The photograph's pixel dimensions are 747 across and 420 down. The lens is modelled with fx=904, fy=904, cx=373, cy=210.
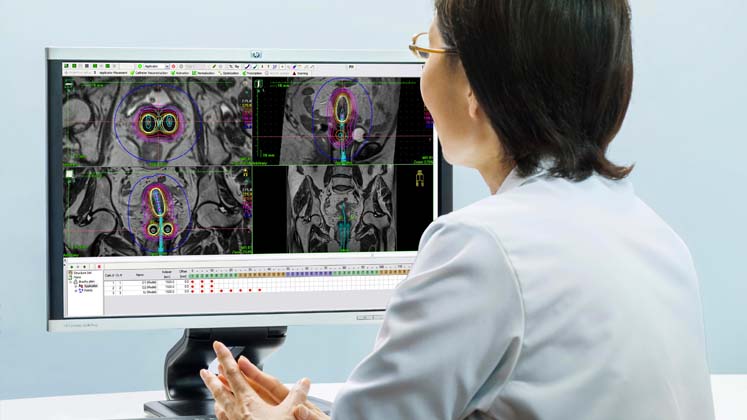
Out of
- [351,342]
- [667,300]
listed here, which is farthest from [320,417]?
[351,342]

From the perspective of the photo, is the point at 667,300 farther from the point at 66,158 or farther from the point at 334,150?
the point at 66,158

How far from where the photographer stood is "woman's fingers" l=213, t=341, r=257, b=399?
3.33 ft

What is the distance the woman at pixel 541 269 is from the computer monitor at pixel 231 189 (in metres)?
0.56

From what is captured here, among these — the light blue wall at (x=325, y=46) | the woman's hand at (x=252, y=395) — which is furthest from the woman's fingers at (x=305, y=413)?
the light blue wall at (x=325, y=46)

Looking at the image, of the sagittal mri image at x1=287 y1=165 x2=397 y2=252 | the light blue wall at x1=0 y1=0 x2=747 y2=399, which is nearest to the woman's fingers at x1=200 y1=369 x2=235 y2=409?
the sagittal mri image at x1=287 y1=165 x2=397 y2=252

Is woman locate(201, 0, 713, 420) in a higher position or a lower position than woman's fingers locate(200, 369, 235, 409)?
higher

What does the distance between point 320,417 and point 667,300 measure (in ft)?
1.28

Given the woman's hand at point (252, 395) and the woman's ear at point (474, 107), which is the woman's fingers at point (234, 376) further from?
the woman's ear at point (474, 107)

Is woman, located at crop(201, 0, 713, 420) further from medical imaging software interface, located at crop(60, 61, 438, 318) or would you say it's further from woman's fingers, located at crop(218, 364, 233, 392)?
medical imaging software interface, located at crop(60, 61, 438, 318)

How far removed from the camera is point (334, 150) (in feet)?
4.76

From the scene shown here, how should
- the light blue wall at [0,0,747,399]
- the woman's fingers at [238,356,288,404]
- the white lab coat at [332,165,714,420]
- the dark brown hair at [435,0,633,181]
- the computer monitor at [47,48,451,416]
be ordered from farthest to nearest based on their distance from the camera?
the light blue wall at [0,0,747,399] → the computer monitor at [47,48,451,416] → the woman's fingers at [238,356,288,404] → the dark brown hair at [435,0,633,181] → the white lab coat at [332,165,714,420]

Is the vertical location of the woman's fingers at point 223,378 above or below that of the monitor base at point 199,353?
above

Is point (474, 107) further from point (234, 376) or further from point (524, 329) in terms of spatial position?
point (234, 376)

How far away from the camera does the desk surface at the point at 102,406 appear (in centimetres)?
140
